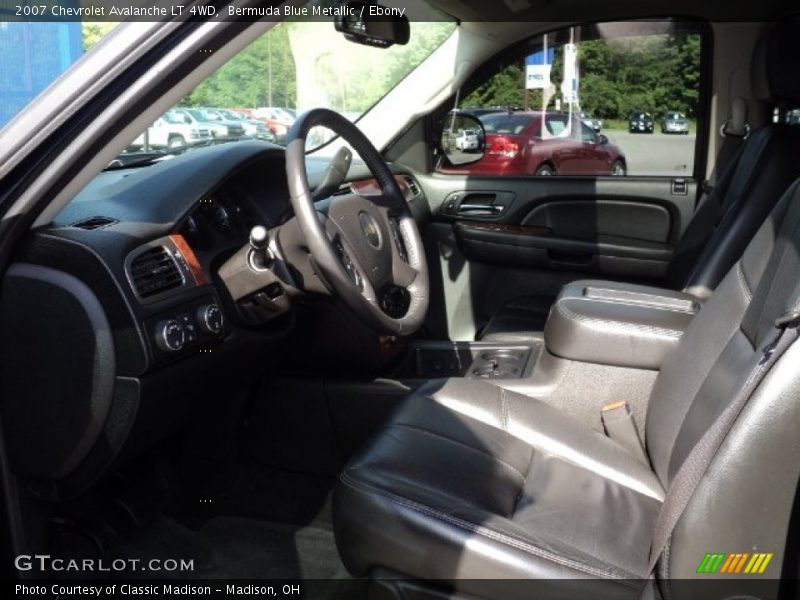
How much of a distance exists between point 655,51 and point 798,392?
2.53 metres

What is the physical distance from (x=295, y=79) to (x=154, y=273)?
38.5 inches

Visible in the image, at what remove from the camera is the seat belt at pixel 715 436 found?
1.36 m

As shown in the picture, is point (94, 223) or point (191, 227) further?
point (191, 227)

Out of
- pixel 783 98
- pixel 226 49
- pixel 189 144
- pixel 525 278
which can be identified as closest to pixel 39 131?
pixel 226 49

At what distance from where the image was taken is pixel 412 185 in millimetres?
3760

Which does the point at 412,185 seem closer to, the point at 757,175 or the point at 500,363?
the point at 500,363

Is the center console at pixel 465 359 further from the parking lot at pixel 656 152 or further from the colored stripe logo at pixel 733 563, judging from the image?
the colored stripe logo at pixel 733 563

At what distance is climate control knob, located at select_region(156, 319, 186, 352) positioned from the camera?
6.16 feet

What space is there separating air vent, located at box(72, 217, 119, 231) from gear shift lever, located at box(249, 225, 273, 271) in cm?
31

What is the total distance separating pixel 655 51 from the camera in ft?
11.5

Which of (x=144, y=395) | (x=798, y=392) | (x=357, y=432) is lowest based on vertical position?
(x=357, y=432)

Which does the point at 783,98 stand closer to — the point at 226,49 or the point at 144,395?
the point at 226,49

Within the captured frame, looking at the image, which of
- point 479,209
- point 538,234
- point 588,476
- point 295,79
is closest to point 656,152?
point 538,234

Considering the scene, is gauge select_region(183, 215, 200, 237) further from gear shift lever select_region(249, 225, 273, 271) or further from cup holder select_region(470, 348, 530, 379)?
cup holder select_region(470, 348, 530, 379)
